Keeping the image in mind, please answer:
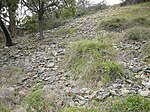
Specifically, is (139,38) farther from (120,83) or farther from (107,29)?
(120,83)

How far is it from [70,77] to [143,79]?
5.27 ft

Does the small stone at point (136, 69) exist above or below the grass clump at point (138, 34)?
below

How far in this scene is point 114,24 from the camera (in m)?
8.84

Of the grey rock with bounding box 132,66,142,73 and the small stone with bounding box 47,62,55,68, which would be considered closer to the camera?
the grey rock with bounding box 132,66,142,73

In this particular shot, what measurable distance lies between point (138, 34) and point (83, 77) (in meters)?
2.67

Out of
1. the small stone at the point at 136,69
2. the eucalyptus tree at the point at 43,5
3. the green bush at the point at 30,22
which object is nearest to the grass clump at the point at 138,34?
the small stone at the point at 136,69

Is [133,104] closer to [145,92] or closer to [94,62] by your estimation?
[145,92]

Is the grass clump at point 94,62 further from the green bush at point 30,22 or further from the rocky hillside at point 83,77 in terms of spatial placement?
the green bush at point 30,22

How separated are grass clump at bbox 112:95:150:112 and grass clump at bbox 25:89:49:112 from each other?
4.07ft

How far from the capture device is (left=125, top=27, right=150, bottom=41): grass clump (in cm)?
711

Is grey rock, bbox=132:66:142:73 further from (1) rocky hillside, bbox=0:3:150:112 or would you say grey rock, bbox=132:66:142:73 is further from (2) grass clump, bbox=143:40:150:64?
(2) grass clump, bbox=143:40:150:64

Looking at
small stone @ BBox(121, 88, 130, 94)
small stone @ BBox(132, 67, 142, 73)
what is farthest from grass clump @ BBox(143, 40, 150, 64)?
small stone @ BBox(121, 88, 130, 94)

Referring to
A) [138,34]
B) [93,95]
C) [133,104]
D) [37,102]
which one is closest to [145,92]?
[133,104]

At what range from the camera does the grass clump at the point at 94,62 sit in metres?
5.17
